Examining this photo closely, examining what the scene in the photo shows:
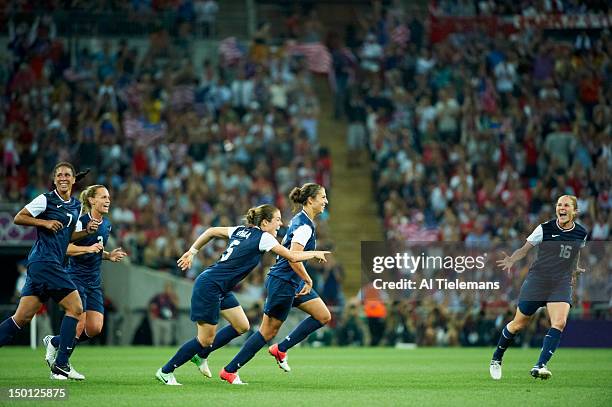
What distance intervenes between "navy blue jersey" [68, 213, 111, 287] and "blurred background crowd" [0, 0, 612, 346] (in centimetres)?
1018

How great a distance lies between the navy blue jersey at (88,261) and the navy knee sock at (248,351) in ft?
6.69

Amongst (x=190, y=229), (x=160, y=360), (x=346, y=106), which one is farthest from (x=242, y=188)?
(x=160, y=360)

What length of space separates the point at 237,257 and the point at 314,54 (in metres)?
18.5

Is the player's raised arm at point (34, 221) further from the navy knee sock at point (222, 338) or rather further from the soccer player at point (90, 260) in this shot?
the navy knee sock at point (222, 338)

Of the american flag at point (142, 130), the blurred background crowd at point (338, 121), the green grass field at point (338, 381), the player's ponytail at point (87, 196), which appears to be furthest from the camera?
the american flag at point (142, 130)

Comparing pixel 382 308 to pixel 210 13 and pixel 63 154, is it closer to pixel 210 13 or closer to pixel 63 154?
pixel 63 154

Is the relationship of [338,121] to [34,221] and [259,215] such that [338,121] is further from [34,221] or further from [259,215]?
[34,221]

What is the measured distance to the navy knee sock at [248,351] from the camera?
12.6 meters

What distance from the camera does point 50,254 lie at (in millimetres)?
12492

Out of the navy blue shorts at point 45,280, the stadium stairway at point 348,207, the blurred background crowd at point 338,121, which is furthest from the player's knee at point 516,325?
the stadium stairway at point 348,207

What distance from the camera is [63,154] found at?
2725cm

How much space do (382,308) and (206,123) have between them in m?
7.11

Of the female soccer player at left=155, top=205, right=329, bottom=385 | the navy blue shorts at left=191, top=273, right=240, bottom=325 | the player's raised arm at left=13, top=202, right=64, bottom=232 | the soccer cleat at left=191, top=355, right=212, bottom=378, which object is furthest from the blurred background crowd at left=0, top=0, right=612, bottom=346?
the player's raised arm at left=13, top=202, right=64, bottom=232

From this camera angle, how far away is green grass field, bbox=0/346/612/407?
11.3 metres
